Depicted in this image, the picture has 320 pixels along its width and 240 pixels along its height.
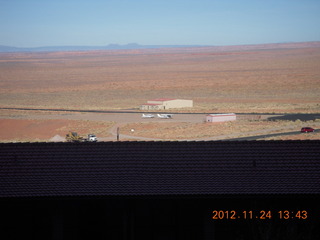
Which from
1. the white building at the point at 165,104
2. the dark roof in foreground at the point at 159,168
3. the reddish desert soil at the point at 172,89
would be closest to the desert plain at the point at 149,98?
the reddish desert soil at the point at 172,89

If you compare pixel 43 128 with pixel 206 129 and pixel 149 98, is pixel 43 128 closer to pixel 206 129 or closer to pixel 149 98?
pixel 206 129

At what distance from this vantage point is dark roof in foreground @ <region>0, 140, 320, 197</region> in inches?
478

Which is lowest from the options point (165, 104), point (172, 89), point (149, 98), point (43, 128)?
point (149, 98)

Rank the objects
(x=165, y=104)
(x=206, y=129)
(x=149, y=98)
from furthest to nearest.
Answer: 1. (x=149, y=98)
2. (x=165, y=104)
3. (x=206, y=129)

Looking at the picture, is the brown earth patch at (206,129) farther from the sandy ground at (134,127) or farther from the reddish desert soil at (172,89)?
the reddish desert soil at (172,89)

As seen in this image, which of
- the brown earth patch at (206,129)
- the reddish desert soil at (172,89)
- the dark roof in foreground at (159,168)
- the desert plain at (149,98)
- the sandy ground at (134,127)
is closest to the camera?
the dark roof in foreground at (159,168)

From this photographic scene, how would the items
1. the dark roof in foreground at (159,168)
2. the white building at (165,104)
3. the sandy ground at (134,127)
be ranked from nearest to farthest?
the dark roof in foreground at (159,168) → the sandy ground at (134,127) → the white building at (165,104)

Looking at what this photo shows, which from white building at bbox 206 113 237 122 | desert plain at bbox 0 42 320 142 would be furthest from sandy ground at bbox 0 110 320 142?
white building at bbox 206 113 237 122

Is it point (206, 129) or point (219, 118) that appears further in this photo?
point (219, 118)

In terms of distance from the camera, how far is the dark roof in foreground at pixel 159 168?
39.8 feet

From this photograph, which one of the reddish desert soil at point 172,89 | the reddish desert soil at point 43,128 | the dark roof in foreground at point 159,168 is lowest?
the reddish desert soil at point 172,89

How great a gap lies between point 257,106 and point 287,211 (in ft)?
222

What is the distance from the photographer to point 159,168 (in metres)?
13.0

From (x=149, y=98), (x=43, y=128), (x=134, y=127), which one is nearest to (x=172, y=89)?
(x=149, y=98)
